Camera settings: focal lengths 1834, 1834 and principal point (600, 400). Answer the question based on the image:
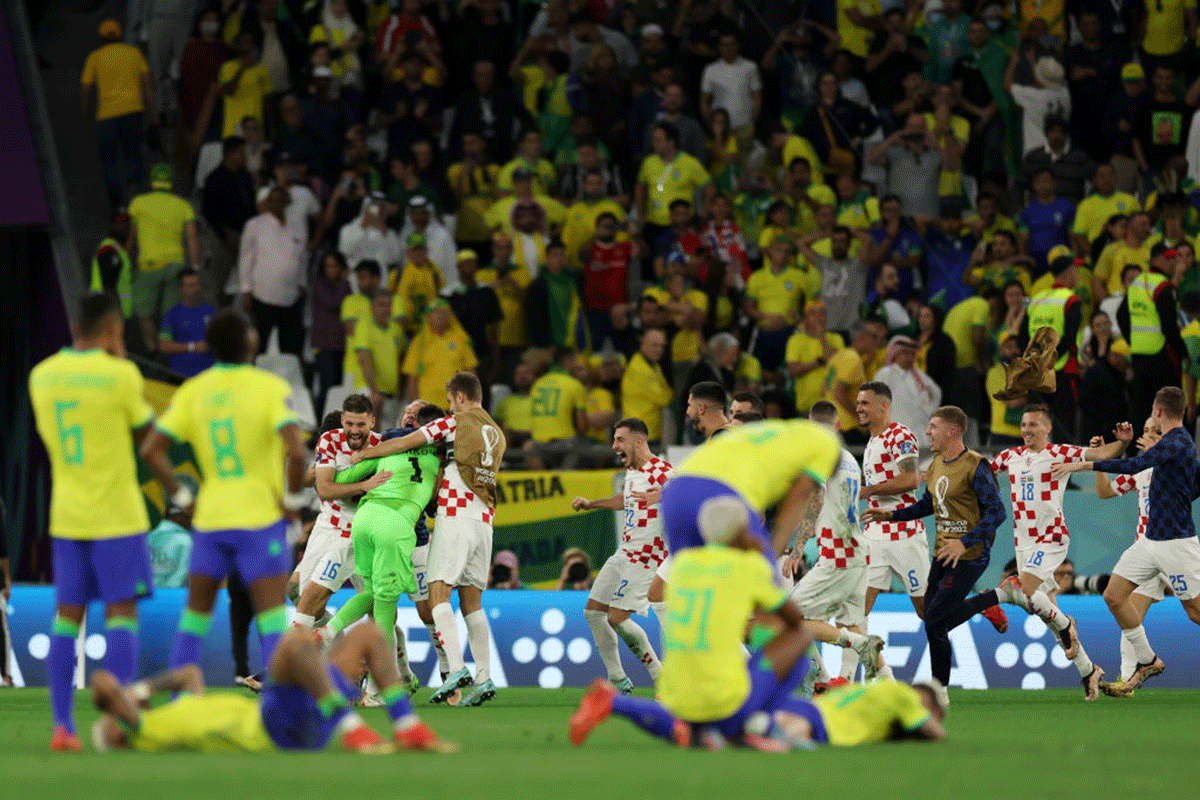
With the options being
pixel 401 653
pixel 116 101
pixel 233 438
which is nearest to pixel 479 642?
pixel 401 653

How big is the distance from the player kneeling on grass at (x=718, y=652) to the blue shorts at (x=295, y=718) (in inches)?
48.6

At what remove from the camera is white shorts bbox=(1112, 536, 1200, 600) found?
15.2 m

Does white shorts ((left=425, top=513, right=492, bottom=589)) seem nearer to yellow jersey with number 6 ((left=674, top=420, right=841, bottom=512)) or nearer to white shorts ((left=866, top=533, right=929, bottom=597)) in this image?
white shorts ((left=866, top=533, right=929, bottom=597))

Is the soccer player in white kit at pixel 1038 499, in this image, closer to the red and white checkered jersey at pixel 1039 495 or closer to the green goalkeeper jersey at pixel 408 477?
the red and white checkered jersey at pixel 1039 495

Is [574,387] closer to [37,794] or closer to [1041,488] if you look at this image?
[1041,488]

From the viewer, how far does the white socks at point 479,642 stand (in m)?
14.0

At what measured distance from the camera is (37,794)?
7137 millimetres

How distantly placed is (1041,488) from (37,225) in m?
11.7

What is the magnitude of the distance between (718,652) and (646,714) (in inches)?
21.0

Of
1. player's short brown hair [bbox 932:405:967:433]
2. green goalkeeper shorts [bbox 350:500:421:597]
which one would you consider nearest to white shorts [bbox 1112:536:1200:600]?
player's short brown hair [bbox 932:405:967:433]

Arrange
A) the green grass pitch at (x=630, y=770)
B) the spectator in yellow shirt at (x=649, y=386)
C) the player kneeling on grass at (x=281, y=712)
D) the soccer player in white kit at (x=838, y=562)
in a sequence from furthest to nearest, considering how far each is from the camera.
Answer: the spectator in yellow shirt at (x=649, y=386), the soccer player in white kit at (x=838, y=562), the player kneeling on grass at (x=281, y=712), the green grass pitch at (x=630, y=770)

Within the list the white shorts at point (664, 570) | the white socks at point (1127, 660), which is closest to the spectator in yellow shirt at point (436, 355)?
the white shorts at point (664, 570)

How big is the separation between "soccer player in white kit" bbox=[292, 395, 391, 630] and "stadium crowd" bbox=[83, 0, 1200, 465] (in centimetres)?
483

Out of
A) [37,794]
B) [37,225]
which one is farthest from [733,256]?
[37,794]
